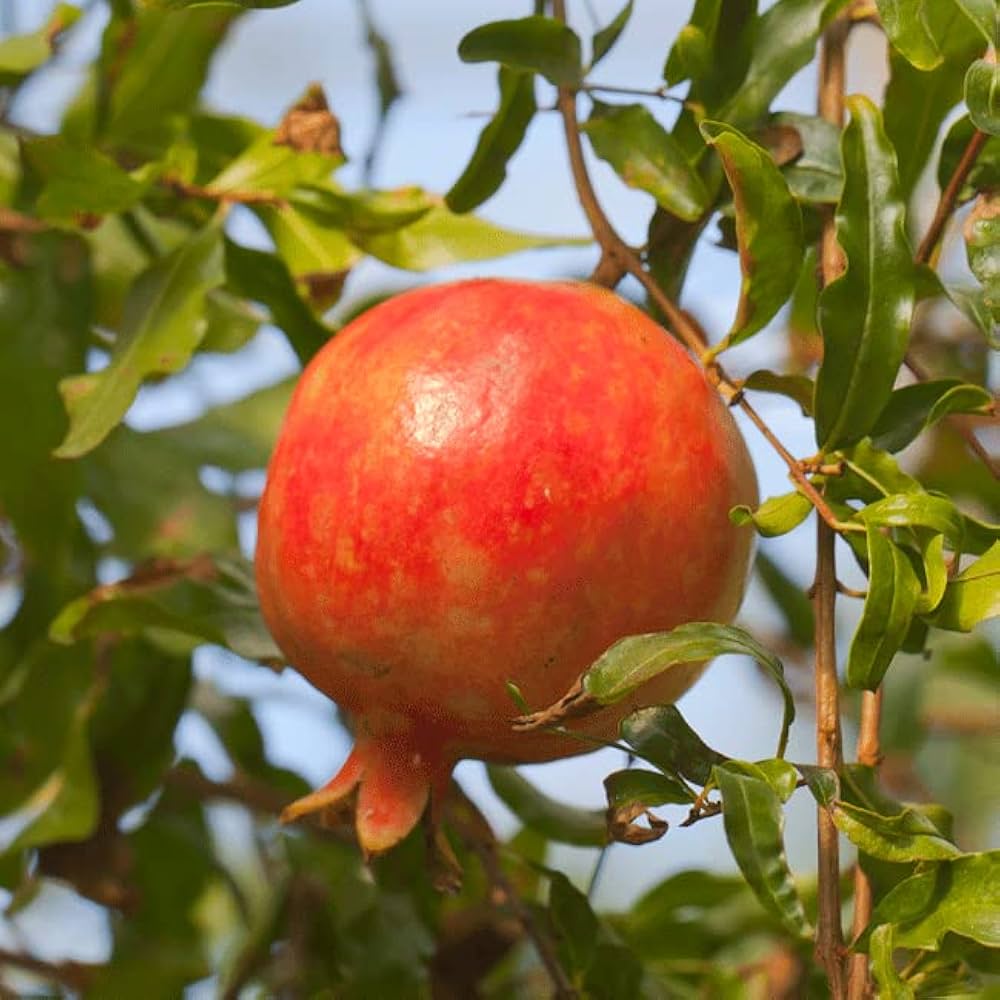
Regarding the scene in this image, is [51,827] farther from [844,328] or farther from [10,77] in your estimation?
[844,328]

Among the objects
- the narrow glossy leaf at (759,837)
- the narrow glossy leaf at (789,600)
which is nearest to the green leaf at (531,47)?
the narrow glossy leaf at (759,837)

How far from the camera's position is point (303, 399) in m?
0.97

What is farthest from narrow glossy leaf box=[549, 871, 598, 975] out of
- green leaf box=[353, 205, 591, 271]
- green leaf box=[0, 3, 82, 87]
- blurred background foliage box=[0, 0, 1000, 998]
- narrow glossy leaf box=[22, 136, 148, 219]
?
green leaf box=[0, 3, 82, 87]

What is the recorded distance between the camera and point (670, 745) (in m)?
0.80

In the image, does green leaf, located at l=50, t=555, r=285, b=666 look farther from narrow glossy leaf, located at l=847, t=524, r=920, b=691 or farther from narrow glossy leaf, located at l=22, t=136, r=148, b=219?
narrow glossy leaf, located at l=847, t=524, r=920, b=691

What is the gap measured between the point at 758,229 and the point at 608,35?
213mm

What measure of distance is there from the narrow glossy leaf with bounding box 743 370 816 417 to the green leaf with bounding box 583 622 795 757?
0.20 m

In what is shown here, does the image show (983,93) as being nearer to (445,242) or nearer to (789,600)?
(445,242)

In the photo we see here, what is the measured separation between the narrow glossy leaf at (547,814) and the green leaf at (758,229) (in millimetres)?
422

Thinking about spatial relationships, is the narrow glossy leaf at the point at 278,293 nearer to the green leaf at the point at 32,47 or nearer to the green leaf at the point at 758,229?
the green leaf at the point at 32,47

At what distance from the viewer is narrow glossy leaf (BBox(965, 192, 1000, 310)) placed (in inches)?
33.8

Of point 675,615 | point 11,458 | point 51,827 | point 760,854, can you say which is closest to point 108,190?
point 11,458

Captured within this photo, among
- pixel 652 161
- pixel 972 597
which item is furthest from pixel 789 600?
pixel 972 597

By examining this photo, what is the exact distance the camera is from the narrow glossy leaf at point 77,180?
1.19 metres
